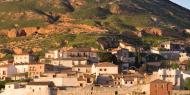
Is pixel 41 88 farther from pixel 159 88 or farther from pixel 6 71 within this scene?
pixel 6 71

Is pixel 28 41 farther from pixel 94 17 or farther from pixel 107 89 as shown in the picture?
pixel 107 89

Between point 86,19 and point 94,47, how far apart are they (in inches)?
1161

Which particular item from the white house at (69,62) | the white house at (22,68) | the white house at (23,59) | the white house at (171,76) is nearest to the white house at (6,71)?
the white house at (22,68)

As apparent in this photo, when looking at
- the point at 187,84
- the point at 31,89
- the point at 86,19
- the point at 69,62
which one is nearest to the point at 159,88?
the point at 187,84

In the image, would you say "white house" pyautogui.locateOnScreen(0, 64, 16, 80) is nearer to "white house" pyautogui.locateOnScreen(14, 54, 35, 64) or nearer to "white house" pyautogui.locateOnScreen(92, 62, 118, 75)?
"white house" pyautogui.locateOnScreen(14, 54, 35, 64)

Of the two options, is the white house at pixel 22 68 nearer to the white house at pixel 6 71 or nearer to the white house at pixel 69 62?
the white house at pixel 6 71

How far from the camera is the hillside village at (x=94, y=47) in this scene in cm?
8544

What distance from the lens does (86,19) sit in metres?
149

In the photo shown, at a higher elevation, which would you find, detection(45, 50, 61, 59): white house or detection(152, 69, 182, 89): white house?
detection(152, 69, 182, 89): white house

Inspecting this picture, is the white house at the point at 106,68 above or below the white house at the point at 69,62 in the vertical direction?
above

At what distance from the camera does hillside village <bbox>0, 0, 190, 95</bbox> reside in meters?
85.4

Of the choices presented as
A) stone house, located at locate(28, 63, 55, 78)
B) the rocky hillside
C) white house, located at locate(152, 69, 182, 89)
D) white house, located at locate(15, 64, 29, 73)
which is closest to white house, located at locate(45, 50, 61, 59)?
white house, located at locate(15, 64, 29, 73)

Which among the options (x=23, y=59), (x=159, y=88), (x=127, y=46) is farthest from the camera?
(x=127, y=46)

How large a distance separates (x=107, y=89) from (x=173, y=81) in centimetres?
879
